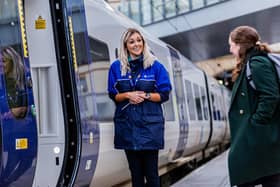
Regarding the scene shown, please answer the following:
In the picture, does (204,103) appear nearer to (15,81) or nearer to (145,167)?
(145,167)

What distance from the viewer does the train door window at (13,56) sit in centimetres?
423

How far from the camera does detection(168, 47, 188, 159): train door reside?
9.49 meters

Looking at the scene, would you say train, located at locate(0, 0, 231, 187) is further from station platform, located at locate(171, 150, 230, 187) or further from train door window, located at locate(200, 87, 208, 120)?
train door window, located at locate(200, 87, 208, 120)

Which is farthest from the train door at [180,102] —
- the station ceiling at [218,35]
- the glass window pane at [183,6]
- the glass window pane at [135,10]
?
the glass window pane at [135,10]

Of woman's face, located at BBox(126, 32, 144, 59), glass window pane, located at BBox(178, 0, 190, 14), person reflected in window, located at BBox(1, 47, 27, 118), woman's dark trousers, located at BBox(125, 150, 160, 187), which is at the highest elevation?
glass window pane, located at BBox(178, 0, 190, 14)

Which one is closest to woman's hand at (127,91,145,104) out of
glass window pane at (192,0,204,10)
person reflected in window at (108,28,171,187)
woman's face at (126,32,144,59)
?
person reflected in window at (108,28,171,187)

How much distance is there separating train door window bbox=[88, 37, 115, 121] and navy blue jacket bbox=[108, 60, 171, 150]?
436 millimetres

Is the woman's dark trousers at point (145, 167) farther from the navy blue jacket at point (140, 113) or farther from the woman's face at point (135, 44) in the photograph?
the woman's face at point (135, 44)

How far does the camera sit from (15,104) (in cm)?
427

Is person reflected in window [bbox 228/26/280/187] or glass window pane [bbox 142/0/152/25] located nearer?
person reflected in window [bbox 228/26/280/187]

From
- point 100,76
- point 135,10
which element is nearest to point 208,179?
point 100,76

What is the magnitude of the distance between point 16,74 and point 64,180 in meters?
1.07

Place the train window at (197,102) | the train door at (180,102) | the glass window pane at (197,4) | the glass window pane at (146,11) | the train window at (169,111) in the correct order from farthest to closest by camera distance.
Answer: the glass window pane at (146,11) → the glass window pane at (197,4) → the train window at (197,102) → the train door at (180,102) → the train window at (169,111)

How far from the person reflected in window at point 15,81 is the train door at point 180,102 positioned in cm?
500
